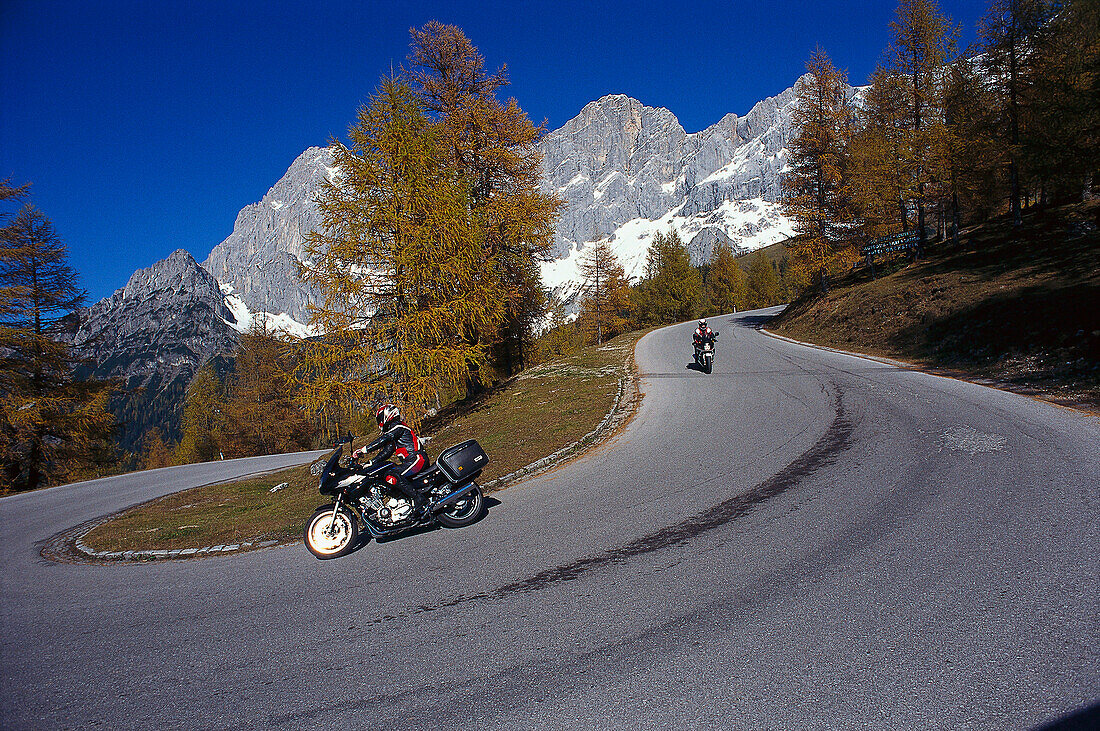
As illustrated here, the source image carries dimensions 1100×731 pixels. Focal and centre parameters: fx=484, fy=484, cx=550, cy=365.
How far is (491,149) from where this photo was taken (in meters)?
18.4

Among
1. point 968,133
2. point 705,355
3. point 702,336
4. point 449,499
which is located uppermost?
point 968,133

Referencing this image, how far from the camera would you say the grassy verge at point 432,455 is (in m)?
8.17

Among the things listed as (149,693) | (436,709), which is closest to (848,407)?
(436,709)

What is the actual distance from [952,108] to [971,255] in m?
8.48

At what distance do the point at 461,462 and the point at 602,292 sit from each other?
128 feet

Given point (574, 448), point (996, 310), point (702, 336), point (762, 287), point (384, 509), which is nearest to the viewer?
point (384, 509)

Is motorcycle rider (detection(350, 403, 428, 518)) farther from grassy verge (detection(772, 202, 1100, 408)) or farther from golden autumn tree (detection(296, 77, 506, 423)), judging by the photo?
grassy verge (detection(772, 202, 1100, 408))

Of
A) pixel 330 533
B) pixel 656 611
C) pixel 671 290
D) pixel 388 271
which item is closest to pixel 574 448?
pixel 330 533

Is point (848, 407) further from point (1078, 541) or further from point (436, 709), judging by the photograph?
point (436, 709)

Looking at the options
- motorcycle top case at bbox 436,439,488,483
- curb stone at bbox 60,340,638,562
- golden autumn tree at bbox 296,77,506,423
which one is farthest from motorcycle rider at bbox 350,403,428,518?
golden autumn tree at bbox 296,77,506,423

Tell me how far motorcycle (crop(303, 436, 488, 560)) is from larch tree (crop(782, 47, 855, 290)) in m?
25.3

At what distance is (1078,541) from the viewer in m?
4.29

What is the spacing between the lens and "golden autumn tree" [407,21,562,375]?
18000 mm

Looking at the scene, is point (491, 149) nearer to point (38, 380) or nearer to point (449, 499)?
point (449, 499)
